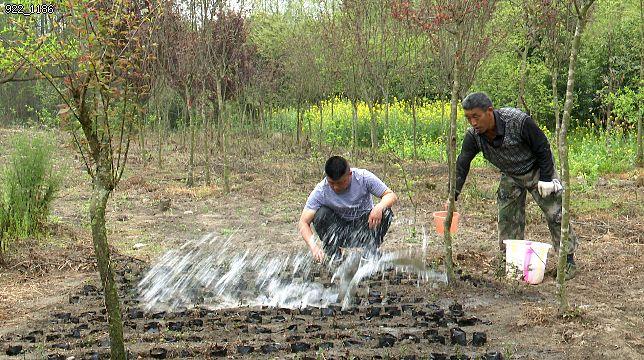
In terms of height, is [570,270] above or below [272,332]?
above

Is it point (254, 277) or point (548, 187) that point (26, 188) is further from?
point (548, 187)

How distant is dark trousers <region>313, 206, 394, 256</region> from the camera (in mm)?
6246

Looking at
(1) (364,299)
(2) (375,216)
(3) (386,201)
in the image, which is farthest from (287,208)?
(1) (364,299)

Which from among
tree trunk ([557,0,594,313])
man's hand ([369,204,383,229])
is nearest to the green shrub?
man's hand ([369,204,383,229])

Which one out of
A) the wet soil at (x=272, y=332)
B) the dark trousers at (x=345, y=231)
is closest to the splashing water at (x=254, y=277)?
the dark trousers at (x=345, y=231)

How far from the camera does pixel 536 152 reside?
5.38 meters

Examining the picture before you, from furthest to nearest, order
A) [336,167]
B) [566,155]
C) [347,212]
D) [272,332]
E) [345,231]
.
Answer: [345,231]
[347,212]
[336,167]
[272,332]
[566,155]

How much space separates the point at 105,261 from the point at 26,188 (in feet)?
14.1

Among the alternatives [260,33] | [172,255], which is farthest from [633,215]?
[260,33]

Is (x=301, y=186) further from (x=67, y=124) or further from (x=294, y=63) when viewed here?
(x=67, y=124)

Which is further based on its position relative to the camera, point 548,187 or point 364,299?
point 364,299

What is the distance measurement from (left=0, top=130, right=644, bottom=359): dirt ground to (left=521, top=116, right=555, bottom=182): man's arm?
94 centimetres

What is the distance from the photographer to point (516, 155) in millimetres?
5520

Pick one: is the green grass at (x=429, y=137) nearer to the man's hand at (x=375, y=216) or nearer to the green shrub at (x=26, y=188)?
the man's hand at (x=375, y=216)
